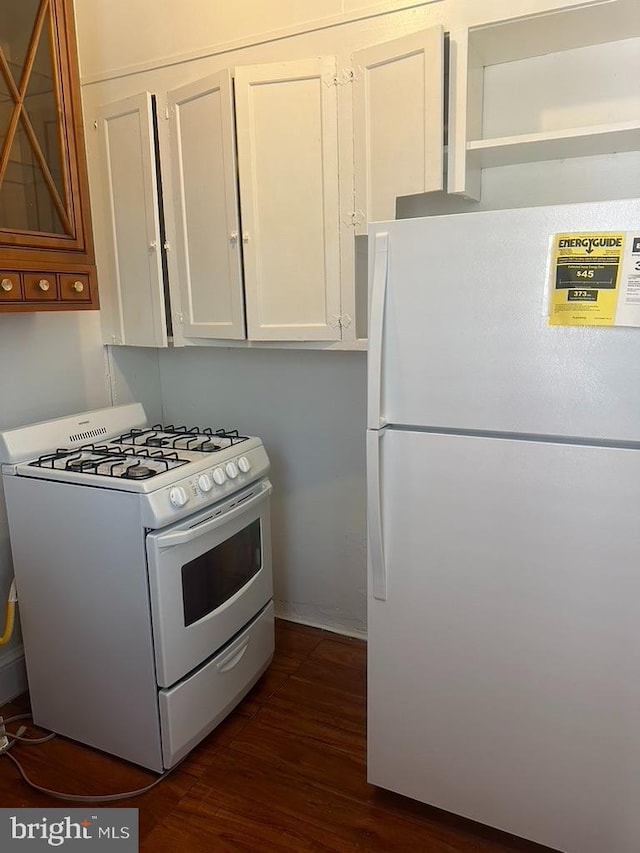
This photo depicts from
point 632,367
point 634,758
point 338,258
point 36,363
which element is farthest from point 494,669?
point 36,363

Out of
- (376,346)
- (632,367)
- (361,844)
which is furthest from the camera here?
(361,844)

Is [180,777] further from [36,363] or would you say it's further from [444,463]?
[36,363]

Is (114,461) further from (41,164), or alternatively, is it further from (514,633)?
(514,633)

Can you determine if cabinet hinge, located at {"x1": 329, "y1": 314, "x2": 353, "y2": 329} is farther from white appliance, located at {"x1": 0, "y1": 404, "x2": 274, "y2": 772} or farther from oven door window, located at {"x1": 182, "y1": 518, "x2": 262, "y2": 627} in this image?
oven door window, located at {"x1": 182, "y1": 518, "x2": 262, "y2": 627}

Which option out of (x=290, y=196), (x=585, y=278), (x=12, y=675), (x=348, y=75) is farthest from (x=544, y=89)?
(x=12, y=675)

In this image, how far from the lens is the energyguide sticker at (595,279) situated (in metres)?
1.32

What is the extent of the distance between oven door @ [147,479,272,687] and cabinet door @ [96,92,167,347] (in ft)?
2.62

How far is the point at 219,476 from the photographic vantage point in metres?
2.05

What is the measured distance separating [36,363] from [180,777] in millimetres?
1515

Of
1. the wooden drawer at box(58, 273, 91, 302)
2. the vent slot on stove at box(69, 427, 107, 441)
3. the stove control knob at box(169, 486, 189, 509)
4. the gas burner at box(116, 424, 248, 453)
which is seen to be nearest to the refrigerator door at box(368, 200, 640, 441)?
the stove control knob at box(169, 486, 189, 509)

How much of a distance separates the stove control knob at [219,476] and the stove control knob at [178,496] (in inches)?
6.5

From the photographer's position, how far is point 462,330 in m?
1.50

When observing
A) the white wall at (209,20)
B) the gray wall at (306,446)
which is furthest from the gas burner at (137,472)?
the white wall at (209,20)

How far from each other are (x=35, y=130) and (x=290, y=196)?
2.70ft
